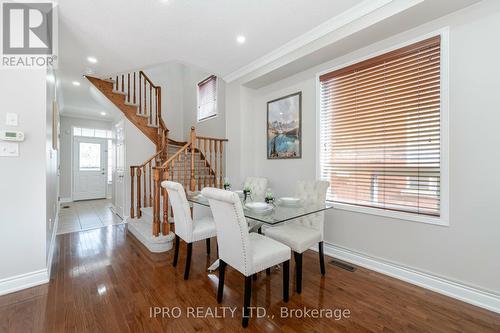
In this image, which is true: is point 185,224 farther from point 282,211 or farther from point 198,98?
point 198,98

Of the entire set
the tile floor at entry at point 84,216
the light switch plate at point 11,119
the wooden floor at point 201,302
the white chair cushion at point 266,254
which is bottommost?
the wooden floor at point 201,302

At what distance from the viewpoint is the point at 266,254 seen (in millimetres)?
1781

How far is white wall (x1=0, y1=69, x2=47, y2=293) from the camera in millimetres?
2031

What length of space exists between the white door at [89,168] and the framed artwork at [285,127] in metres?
6.31

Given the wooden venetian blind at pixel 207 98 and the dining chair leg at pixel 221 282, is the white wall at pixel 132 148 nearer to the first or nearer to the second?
the wooden venetian blind at pixel 207 98

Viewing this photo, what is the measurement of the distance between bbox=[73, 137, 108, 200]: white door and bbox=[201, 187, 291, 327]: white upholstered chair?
708 cm

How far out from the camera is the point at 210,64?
3.61 m

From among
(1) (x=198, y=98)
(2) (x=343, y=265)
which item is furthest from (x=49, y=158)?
(1) (x=198, y=98)

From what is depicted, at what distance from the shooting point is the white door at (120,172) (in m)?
4.78

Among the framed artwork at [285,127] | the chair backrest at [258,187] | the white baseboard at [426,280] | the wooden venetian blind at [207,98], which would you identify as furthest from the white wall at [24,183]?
the wooden venetian blind at [207,98]

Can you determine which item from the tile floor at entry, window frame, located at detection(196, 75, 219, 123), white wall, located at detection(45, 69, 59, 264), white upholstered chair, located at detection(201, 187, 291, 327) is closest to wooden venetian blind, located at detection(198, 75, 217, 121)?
window frame, located at detection(196, 75, 219, 123)

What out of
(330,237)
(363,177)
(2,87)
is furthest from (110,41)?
(330,237)

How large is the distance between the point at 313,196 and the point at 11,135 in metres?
3.11

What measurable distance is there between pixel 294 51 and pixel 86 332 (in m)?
3.54
